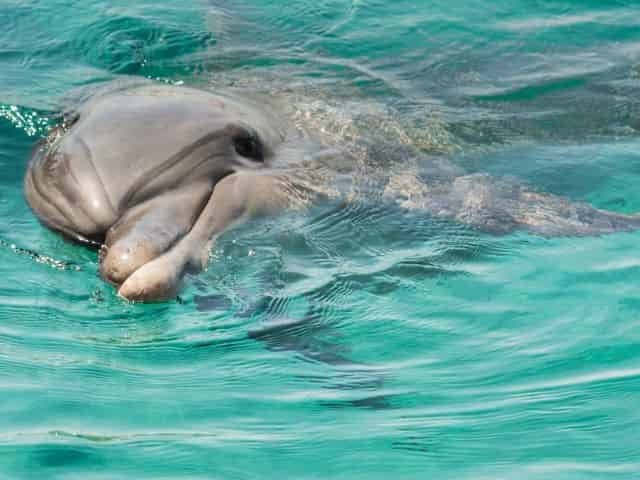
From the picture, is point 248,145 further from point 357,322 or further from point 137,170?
point 357,322

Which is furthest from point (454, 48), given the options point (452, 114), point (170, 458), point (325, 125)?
point (170, 458)

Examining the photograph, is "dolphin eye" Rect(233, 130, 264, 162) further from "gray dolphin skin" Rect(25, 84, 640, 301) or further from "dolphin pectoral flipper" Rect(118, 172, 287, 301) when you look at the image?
"dolphin pectoral flipper" Rect(118, 172, 287, 301)

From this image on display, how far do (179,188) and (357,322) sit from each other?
1450 millimetres

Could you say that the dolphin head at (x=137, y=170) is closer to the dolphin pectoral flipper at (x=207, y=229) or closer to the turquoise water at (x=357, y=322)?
the dolphin pectoral flipper at (x=207, y=229)

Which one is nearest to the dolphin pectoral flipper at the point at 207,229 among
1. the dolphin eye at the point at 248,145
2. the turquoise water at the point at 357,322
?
the turquoise water at the point at 357,322

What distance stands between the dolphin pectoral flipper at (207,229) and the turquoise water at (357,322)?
4.2 inches

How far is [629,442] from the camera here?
5590 millimetres

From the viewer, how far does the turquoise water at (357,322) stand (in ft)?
17.9

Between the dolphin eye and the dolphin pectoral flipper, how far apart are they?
0.23m

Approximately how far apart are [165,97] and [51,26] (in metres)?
4.43

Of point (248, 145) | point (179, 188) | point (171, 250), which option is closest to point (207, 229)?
point (179, 188)

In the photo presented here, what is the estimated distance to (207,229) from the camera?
6.98 meters

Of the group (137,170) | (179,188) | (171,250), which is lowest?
(171,250)

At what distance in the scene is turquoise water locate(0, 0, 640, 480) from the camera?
544 cm
